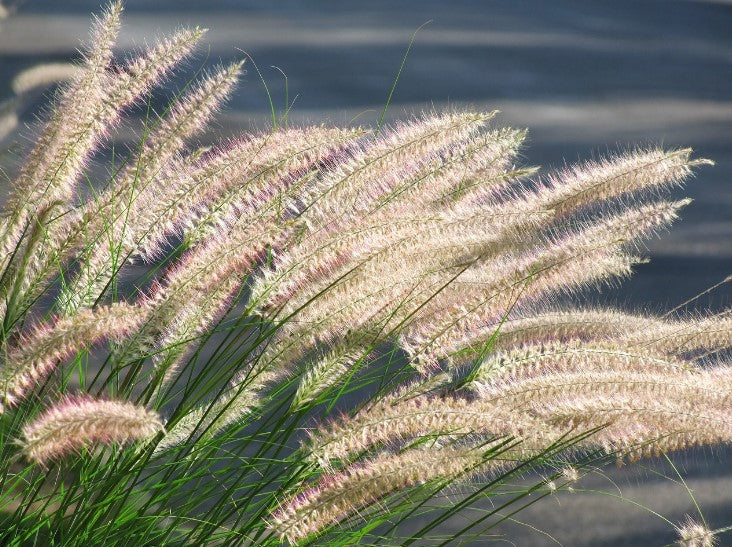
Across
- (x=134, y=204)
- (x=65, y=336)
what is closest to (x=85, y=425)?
(x=65, y=336)

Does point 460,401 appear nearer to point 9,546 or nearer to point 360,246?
point 360,246

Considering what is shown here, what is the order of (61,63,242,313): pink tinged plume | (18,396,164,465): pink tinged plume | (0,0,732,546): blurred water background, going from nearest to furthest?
(18,396,164,465): pink tinged plume
(61,63,242,313): pink tinged plume
(0,0,732,546): blurred water background

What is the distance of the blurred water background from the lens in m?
1.53

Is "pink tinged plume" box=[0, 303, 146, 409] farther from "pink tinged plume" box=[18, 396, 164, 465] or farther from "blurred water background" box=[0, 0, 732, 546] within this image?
"blurred water background" box=[0, 0, 732, 546]

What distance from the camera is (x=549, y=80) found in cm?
177

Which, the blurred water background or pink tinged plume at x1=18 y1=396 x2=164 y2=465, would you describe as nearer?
pink tinged plume at x1=18 y1=396 x2=164 y2=465

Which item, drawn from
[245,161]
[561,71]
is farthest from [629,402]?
[561,71]

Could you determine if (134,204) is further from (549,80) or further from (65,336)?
(549,80)

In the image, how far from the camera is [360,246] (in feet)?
2.50

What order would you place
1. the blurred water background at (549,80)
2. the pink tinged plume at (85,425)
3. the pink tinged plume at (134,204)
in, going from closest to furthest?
the pink tinged plume at (85,425), the pink tinged plume at (134,204), the blurred water background at (549,80)

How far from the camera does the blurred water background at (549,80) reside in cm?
153

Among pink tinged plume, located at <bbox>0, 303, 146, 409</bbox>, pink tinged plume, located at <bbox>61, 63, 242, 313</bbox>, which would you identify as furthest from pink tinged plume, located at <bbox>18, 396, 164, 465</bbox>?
pink tinged plume, located at <bbox>61, 63, 242, 313</bbox>

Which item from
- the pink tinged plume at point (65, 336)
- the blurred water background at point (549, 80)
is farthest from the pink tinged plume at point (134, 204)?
the blurred water background at point (549, 80)

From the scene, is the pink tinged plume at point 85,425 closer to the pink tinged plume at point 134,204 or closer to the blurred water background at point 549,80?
the pink tinged plume at point 134,204
